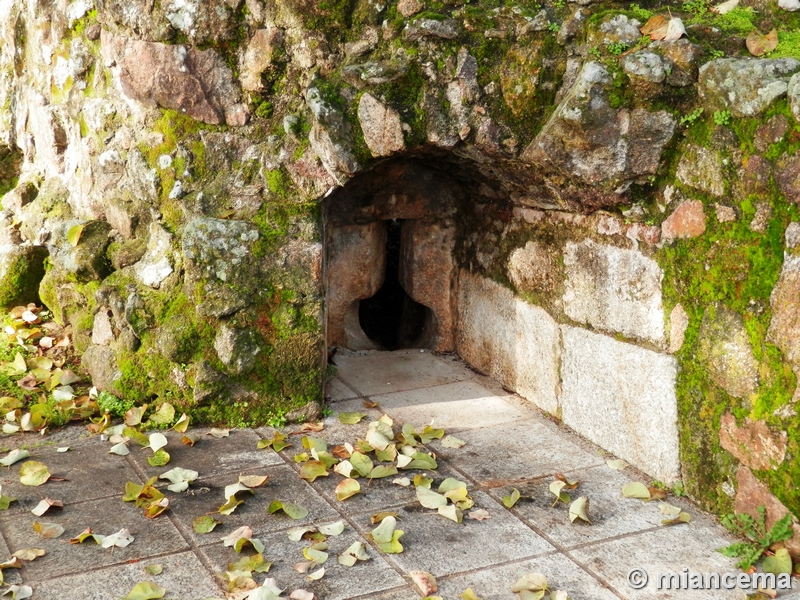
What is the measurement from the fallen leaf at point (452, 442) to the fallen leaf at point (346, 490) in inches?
24.4

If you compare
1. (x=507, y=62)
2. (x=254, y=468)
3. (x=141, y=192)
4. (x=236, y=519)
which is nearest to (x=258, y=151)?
(x=141, y=192)

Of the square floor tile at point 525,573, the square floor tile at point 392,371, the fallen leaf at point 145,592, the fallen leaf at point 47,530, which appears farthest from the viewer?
the square floor tile at point 392,371

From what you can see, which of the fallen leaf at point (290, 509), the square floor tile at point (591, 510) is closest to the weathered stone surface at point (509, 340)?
the square floor tile at point (591, 510)

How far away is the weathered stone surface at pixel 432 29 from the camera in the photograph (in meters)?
3.43

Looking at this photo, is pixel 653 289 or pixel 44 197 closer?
pixel 653 289

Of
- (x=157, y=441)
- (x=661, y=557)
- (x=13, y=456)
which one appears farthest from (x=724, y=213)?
(x=13, y=456)

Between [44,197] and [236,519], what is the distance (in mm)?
2549

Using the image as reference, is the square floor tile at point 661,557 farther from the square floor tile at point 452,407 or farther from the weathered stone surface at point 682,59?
the weathered stone surface at point 682,59

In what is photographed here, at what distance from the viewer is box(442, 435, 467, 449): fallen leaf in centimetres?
363

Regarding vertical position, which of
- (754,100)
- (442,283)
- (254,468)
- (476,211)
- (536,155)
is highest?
(754,100)

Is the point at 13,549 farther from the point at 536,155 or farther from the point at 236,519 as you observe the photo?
Answer: the point at 536,155

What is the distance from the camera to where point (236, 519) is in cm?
294

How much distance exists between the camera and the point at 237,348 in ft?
12.3

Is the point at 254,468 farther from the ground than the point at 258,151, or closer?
closer
